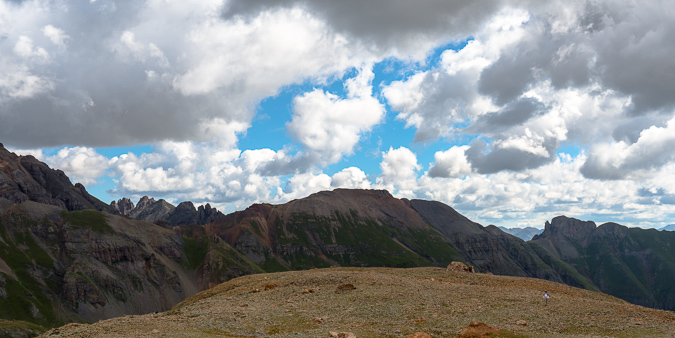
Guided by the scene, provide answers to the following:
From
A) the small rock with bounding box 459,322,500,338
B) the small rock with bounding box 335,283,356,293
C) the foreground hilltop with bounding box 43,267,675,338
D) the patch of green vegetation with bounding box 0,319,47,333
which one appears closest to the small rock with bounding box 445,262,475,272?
the foreground hilltop with bounding box 43,267,675,338

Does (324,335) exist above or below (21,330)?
above

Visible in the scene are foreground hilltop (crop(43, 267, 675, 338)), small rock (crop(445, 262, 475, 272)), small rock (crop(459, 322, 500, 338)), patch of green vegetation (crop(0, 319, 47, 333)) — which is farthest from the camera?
patch of green vegetation (crop(0, 319, 47, 333))

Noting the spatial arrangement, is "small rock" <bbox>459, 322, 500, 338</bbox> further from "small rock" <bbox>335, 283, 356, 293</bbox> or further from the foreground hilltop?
"small rock" <bbox>335, 283, 356, 293</bbox>

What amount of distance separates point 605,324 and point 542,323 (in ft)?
19.1

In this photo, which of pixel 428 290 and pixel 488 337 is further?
pixel 428 290

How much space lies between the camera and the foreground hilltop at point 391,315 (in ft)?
126

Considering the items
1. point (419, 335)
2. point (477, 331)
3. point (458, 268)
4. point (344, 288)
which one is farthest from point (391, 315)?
point (458, 268)

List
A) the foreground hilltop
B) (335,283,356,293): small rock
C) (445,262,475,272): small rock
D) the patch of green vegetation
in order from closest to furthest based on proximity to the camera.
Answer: the foreground hilltop < (335,283,356,293): small rock < (445,262,475,272): small rock < the patch of green vegetation

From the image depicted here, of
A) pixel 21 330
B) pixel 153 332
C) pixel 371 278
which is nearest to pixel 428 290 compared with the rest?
pixel 371 278

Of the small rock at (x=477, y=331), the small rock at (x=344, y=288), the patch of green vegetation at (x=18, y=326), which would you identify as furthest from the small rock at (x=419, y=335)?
the patch of green vegetation at (x=18, y=326)

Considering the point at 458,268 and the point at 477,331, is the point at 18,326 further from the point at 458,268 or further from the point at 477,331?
the point at 477,331

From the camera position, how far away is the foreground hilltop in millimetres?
38469

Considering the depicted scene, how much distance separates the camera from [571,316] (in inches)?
1740

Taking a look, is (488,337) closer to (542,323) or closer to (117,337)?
(542,323)
